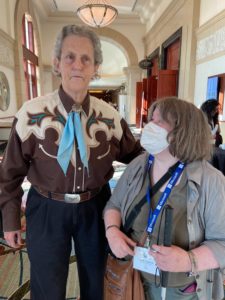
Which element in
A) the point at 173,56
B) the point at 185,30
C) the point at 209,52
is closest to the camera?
the point at 209,52

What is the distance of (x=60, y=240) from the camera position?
1.20 m

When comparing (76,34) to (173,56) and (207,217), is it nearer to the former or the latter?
(207,217)

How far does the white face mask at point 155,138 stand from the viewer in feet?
3.18

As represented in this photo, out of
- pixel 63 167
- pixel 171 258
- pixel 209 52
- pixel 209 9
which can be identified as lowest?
pixel 171 258

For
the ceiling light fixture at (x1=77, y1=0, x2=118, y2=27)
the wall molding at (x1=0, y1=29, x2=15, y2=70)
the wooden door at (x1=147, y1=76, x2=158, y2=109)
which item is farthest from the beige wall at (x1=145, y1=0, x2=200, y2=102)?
the wall molding at (x1=0, y1=29, x2=15, y2=70)

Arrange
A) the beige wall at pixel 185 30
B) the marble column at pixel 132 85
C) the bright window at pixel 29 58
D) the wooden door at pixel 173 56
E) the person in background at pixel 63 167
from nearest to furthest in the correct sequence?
1. the person in background at pixel 63 167
2. the beige wall at pixel 185 30
3. the wooden door at pixel 173 56
4. the bright window at pixel 29 58
5. the marble column at pixel 132 85

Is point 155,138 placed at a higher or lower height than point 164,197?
higher

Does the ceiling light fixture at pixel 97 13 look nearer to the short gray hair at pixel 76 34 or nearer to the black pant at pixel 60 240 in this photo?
the short gray hair at pixel 76 34

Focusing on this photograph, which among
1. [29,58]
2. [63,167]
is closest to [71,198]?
[63,167]

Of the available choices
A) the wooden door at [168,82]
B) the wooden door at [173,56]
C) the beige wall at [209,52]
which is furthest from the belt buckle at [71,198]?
the wooden door at [173,56]

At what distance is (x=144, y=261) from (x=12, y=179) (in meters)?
0.73

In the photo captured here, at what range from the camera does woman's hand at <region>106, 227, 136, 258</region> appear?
1.03m

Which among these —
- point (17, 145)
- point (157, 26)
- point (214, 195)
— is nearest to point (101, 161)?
point (17, 145)

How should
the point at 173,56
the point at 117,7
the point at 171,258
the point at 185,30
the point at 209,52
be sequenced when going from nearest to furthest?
the point at 171,258
the point at 209,52
the point at 185,30
the point at 173,56
the point at 117,7
